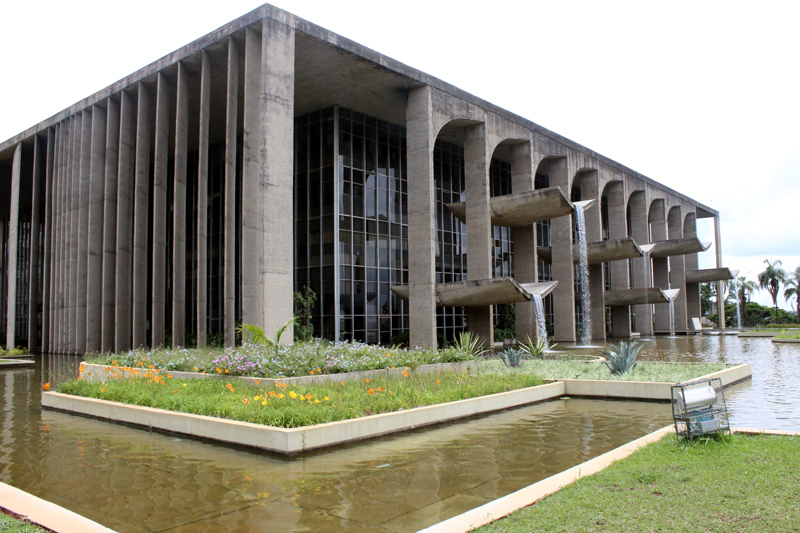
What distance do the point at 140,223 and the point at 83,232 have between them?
4809mm

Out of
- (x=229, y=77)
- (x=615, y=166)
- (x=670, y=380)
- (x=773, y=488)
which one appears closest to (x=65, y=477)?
(x=773, y=488)

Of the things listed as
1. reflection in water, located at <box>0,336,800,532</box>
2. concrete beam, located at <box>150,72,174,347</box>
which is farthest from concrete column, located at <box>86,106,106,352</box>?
reflection in water, located at <box>0,336,800,532</box>

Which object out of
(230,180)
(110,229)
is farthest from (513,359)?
(110,229)

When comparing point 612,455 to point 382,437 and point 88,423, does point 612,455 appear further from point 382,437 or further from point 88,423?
point 88,423

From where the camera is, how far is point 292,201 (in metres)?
22.9

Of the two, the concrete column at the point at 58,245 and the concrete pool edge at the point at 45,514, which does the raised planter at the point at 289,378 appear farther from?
the concrete column at the point at 58,245

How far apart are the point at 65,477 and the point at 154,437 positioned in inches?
90.3

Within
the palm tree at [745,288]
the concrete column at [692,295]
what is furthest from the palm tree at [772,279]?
the concrete column at [692,295]

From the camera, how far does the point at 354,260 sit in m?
29.6

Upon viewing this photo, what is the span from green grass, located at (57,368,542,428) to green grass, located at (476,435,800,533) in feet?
13.6

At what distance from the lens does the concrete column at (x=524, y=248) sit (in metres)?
31.4

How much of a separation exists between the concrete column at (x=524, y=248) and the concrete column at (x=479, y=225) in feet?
11.3

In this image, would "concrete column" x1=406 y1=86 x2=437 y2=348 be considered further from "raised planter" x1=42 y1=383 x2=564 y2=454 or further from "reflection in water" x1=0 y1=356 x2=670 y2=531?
"reflection in water" x1=0 y1=356 x2=670 y2=531

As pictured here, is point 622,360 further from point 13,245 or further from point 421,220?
point 13,245
